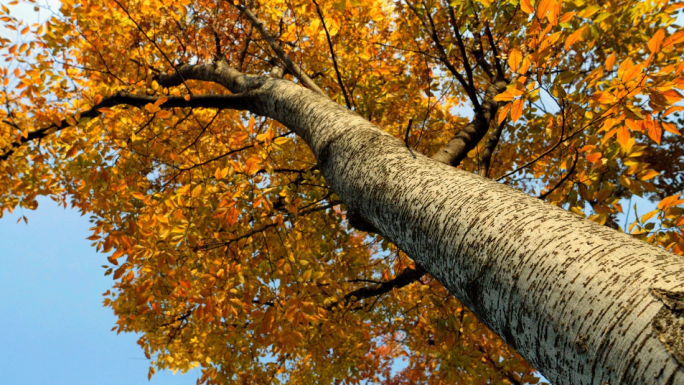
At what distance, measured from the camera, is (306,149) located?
4602 mm

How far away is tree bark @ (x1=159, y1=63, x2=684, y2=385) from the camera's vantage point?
62 centimetres

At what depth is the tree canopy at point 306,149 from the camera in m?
1.66

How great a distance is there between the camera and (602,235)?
2.69ft

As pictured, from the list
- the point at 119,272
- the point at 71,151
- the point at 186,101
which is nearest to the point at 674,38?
the point at 119,272

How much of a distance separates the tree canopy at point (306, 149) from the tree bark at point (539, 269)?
31 cm

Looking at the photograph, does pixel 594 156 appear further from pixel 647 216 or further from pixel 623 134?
pixel 647 216

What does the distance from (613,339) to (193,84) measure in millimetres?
6136

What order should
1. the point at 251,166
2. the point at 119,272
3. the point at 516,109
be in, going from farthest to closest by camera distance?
1. the point at 119,272
2. the point at 251,166
3. the point at 516,109

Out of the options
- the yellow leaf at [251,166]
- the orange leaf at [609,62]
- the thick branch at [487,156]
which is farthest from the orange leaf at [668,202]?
the yellow leaf at [251,166]

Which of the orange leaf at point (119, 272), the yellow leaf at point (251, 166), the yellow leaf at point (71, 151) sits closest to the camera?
the yellow leaf at point (251, 166)

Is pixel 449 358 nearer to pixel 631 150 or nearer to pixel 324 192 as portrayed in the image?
pixel 324 192

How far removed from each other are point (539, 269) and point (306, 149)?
13.2 ft

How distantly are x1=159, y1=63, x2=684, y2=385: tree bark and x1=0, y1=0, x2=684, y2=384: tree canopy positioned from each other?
0.31 m

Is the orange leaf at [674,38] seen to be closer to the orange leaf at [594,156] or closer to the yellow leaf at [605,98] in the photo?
the yellow leaf at [605,98]
